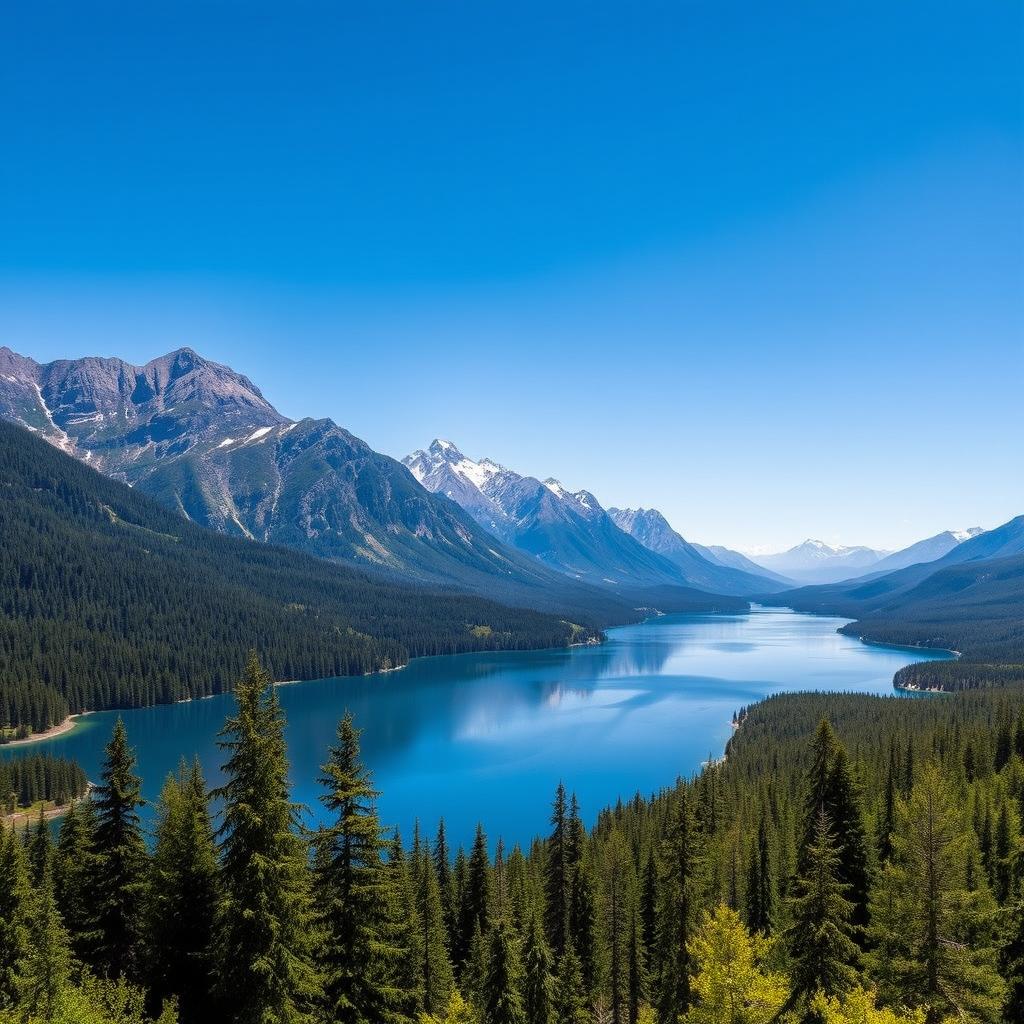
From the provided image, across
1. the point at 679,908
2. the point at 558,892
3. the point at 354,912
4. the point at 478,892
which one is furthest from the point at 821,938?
the point at 478,892

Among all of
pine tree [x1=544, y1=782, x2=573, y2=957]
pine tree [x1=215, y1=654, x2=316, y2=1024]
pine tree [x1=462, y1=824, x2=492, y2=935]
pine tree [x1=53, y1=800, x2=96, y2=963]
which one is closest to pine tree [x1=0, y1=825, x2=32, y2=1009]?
pine tree [x1=53, y1=800, x2=96, y2=963]

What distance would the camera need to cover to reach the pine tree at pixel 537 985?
3014 cm

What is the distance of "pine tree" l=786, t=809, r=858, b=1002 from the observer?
24.0 m

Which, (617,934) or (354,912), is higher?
(354,912)

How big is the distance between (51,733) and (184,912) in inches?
5386

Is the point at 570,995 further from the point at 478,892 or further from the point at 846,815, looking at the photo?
the point at 846,815

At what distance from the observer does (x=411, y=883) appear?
47625 millimetres

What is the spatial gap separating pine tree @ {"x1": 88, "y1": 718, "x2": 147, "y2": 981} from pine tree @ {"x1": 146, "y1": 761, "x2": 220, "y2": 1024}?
11.3 feet

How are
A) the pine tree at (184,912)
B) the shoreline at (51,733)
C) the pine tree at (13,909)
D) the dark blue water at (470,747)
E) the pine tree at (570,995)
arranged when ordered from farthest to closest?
the shoreline at (51,733) < the dark blue water at (470,747) < the pine tree at (570,995) < the pine tree at (13,909) < the pine tree at (184,912)

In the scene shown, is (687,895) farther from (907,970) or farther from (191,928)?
(191,928)

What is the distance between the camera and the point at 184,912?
27594 millimetres

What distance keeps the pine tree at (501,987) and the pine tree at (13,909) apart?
1571 centimetres

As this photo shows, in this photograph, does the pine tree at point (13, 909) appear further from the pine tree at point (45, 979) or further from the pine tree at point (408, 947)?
the pine tree at point (408, 947)

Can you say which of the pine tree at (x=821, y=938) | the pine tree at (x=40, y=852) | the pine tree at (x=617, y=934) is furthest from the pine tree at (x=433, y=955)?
the pine tree at (x=821, y=938)
